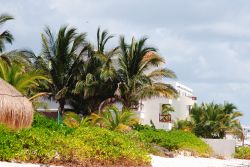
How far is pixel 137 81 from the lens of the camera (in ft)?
100

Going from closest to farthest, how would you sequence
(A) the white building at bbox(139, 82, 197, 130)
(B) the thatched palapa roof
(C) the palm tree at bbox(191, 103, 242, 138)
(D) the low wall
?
(B) the thatched palapa roof, (D) the low wall, (C) the palm tree at bbox(191, 103, 242, 138), (A) the white building at bbox(139, 82, 197, 130)

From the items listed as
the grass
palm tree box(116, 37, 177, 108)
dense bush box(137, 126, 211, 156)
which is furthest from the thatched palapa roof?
palm tree box(116, 37, 177, 108)

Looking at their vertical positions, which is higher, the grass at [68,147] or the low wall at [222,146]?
the grass at [68,147]

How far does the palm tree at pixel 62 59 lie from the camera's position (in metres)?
32.8

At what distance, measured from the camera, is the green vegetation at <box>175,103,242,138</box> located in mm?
41000

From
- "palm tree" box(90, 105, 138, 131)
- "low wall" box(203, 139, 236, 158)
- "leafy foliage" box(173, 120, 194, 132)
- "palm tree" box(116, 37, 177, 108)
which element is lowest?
"low wall" box(203, 139, 236, 158)

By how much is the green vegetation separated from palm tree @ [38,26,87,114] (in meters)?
12.4

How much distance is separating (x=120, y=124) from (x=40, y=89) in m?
11.2

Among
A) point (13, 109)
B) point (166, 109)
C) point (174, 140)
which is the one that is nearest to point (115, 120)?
point (174, 140)

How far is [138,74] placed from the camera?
31.5 m

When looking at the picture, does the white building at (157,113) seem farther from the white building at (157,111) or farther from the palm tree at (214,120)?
the palm tree at (214,120)

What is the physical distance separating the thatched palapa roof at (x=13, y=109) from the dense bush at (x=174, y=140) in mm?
7185

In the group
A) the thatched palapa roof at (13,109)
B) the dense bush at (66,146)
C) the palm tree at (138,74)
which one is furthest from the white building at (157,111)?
the dense bush at (66,146)

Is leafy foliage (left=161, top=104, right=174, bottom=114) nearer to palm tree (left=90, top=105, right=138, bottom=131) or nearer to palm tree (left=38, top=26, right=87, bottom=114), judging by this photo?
palm tree (left=38, top=26, right=87, bottom=114)
